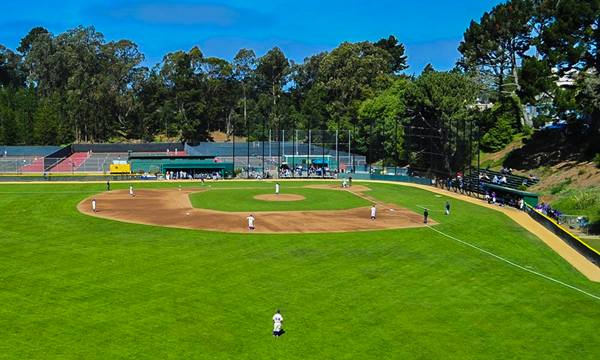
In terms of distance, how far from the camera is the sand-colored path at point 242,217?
46.9 meters

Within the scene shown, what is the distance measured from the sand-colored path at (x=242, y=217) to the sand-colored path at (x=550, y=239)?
33.3ft

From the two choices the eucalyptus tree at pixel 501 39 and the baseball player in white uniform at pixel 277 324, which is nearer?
the baseball player in white uniform at pixel 277 324

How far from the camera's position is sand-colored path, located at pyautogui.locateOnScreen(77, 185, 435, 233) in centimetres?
4691

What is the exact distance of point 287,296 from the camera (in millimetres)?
28953

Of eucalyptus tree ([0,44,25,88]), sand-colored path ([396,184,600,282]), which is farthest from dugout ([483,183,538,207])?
eucalyptus tree ([0,44,25,88])

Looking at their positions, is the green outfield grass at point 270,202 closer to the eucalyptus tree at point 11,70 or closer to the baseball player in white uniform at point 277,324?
the baseball player in white uniform at point 277,324

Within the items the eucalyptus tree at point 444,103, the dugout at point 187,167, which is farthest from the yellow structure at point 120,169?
the eucalyptus tree at point 444,103

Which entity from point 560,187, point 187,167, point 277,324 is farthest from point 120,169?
point 277,324

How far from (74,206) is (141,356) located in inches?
1638

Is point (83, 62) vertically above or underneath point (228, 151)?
above

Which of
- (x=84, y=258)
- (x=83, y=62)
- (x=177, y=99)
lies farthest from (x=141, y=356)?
(x=83, y=62)

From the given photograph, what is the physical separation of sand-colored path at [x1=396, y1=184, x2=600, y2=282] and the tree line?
32.5 meters

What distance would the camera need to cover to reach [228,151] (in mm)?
129375

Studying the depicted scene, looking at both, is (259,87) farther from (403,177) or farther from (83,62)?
(403,177)
